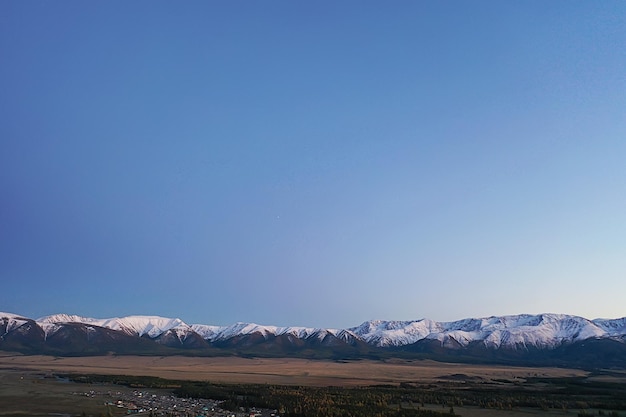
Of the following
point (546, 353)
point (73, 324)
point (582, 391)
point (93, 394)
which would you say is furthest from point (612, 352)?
point (73, 324)

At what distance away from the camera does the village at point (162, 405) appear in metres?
33.7

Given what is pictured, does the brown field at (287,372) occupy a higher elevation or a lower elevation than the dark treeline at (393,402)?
lower

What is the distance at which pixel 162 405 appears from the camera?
38.2 m

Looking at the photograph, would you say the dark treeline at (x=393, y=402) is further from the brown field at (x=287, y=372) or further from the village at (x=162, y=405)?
the brown field at (x=287, y=372)

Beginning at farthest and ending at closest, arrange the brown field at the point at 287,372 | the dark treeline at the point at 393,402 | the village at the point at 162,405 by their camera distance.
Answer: the brown field at the point at 287,372 < the village at the point at 162,405 < the dark treeline at the point at 393,402

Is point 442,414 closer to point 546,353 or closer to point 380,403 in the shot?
point 380,403

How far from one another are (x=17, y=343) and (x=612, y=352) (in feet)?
604

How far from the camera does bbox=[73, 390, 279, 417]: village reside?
111ft

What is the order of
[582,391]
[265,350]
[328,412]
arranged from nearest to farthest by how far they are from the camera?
1. [328,412]
2. [582,391]
3. [265,350]

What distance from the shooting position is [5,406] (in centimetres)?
3619

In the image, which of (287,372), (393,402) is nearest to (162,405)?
(393,402)

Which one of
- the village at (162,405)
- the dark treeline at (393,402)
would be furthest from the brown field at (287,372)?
the village at (162,405)

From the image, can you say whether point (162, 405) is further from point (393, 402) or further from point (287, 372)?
point (287, 372)

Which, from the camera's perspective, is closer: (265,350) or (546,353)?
(546,353)
